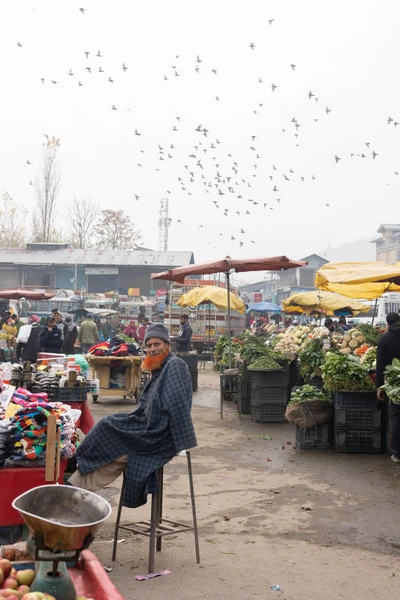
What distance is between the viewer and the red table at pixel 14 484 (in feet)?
14.6

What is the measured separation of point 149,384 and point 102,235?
59.5 meters

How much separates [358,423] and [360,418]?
8 centimetres

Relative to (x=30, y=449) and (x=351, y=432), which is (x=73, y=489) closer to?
(x=30, y=449)

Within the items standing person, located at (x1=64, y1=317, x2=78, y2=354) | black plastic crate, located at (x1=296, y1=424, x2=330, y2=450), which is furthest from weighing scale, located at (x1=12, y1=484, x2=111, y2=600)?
standing person, located at (x1=64, y1=317, x2=78, y2=354)

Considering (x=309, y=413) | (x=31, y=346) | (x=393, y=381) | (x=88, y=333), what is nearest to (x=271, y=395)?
(x=309, y=413)

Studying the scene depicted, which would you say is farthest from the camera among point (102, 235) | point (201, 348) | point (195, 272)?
point (102, 235)

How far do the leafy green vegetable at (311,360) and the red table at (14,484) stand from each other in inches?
296

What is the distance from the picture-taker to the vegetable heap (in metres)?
8.10

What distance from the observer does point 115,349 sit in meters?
14.1

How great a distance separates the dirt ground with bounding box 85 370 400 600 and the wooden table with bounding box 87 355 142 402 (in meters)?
4.36

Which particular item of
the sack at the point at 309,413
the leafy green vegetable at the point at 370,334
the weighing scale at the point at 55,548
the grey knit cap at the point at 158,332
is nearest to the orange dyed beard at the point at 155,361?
the grey knit cap at the point at 158,332

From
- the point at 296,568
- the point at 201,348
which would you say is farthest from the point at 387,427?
the point at 201,348

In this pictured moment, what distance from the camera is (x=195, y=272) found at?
13.5 m

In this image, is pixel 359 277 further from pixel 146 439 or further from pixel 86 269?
pixel 86 269
